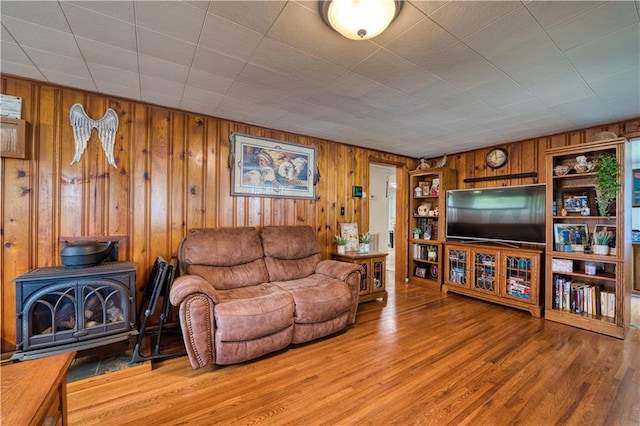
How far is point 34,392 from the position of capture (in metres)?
0.87

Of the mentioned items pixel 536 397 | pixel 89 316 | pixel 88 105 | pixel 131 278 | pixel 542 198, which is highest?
pixel 88 105

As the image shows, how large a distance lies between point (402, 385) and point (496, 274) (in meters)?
2.57

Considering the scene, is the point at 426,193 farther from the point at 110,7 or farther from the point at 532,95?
the point at 110,7

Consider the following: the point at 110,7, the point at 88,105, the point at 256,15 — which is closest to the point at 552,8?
the point at 256,15

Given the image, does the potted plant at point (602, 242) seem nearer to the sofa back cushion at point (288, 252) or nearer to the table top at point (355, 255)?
the table top at point (355, 255)

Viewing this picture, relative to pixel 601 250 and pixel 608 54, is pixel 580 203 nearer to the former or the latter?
pixel 601 250

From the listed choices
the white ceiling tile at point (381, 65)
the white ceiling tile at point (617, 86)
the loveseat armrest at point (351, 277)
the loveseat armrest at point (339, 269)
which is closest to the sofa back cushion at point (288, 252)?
the loveseat armrest at point (339, 269)

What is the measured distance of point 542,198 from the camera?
11.5 feet

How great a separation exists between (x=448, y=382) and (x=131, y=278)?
8.47 ft

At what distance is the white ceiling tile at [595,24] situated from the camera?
4.83 ft

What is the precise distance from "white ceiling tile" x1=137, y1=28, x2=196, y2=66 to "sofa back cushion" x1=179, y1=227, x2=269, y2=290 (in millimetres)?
1595

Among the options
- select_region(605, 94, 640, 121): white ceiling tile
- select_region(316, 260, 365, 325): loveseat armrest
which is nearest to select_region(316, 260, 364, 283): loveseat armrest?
select_region(316, 260, 365, 325): loveseat armrest

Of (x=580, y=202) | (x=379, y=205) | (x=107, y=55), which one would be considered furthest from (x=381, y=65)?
(x=379, y=205)

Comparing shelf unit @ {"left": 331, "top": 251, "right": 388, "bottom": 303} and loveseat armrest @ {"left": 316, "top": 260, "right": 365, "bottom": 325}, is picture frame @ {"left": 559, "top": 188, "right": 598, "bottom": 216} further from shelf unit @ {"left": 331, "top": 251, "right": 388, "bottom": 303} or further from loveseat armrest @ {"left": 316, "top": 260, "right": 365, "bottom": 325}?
loveseat armrest @ {"left": 316, "top": 260, "right": 365, "bottom": 325}
